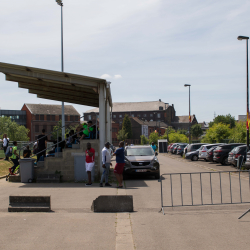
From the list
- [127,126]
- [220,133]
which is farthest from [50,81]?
[127,126]

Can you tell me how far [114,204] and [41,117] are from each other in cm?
9729

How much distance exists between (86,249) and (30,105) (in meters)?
103

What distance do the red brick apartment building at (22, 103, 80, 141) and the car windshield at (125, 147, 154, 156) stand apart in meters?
82.7

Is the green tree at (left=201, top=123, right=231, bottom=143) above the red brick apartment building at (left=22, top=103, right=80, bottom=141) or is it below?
below

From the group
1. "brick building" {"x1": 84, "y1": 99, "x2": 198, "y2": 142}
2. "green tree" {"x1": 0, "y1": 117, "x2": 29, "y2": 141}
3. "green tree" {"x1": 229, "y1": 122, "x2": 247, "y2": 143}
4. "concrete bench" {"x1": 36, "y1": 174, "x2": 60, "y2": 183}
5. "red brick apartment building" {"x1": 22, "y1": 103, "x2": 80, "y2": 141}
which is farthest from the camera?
"brick building" {"x1": 84, "y1": 99, "x2": 198, "y2": 142}

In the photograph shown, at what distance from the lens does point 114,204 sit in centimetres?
827

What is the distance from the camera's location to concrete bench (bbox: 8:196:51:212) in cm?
812

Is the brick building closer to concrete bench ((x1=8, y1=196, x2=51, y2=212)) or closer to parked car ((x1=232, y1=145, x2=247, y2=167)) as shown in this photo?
parked car ((x1=232, y1=145, x2=247, y2=167))

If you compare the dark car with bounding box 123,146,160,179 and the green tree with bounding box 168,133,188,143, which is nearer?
the dark car with bounding box 123,146,160,179

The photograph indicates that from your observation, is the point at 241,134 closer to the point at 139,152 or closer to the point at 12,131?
the point at 139,152

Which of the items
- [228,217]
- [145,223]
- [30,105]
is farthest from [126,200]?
[30,105]

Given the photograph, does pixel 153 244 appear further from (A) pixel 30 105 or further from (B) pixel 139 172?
(A) pixel 30 105

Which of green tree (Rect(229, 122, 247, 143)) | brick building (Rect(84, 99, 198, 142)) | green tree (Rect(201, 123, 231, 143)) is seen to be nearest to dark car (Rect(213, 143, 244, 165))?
green tree (Rect(229, 122, 247, 143))

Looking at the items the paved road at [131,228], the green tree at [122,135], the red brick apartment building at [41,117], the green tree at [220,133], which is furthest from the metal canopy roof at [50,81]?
the green tree at [122,135]
